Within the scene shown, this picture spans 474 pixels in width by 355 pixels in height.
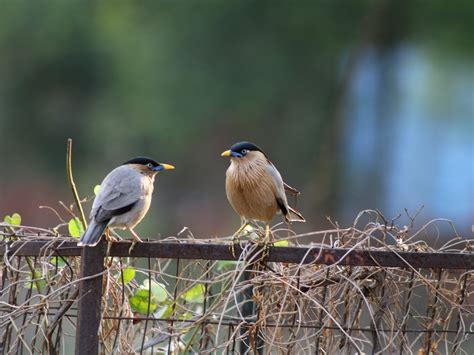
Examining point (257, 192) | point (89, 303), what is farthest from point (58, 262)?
point (257, 192)

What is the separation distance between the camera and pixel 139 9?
1547 centimetres

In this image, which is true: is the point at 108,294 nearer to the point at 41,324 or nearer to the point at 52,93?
the point at 41,324

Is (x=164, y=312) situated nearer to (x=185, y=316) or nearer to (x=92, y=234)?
(x=185, y=316)

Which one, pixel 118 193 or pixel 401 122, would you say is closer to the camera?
pixel 118 193

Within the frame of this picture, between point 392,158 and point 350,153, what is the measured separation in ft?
2.22

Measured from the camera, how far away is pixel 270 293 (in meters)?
3.02

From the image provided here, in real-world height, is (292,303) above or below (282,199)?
below

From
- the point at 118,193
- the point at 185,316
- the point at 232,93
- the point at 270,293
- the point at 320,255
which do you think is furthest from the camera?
the point at 232,93

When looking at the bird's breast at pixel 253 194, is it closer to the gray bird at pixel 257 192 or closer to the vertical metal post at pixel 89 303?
the gray bird at pixel 257 192

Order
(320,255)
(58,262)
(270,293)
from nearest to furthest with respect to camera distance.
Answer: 1. (320,255)
2. (270,293)
3. (58,262)

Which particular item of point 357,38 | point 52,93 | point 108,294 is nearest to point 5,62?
point 52,93

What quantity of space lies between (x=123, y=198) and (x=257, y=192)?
22.4 inches

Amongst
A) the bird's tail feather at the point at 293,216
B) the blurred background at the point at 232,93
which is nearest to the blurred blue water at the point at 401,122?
the blurred background at the point at 232,93

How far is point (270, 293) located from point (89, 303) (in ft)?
1.93
